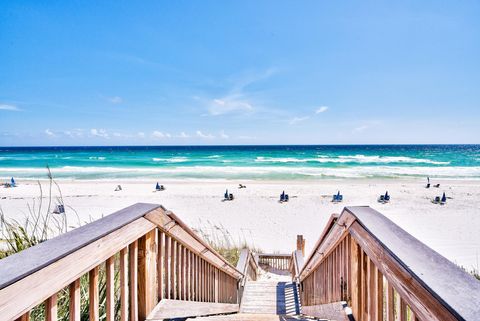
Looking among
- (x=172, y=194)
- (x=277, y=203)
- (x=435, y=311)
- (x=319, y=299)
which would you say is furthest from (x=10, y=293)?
(x=172, y=194)

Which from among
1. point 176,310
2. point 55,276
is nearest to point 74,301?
point 55,276

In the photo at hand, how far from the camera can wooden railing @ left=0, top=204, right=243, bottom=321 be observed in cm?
86

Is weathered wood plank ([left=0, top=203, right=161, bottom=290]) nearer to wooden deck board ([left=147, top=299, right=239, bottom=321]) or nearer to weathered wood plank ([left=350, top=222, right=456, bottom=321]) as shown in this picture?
wooden deck board ([left=147, top=299, right=239, bottom=321])

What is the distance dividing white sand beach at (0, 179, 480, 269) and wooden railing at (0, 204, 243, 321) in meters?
6.47

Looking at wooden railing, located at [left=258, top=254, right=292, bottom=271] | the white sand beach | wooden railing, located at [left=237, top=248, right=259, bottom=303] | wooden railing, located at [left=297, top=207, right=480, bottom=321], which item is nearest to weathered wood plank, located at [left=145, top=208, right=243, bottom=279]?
wooden railing, located at [left=297, top=207, right=480, bottom=321]

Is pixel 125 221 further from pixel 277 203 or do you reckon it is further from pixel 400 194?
pixel 400 194

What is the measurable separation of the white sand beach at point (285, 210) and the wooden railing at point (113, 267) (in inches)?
255

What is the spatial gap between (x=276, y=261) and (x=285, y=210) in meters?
5.94

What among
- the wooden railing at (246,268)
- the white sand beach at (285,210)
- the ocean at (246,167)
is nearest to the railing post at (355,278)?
the wooden railing at (246,268)

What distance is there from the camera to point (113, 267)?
4.78 ft

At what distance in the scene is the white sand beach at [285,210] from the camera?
9859 millimetres

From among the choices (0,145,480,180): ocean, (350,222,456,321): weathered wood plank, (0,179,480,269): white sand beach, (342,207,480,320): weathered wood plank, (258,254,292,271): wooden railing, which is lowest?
(258,254,292,271): wooden railing

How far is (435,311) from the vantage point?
81 centimetres

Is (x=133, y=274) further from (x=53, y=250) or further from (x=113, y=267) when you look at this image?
(x=53, y=250)
